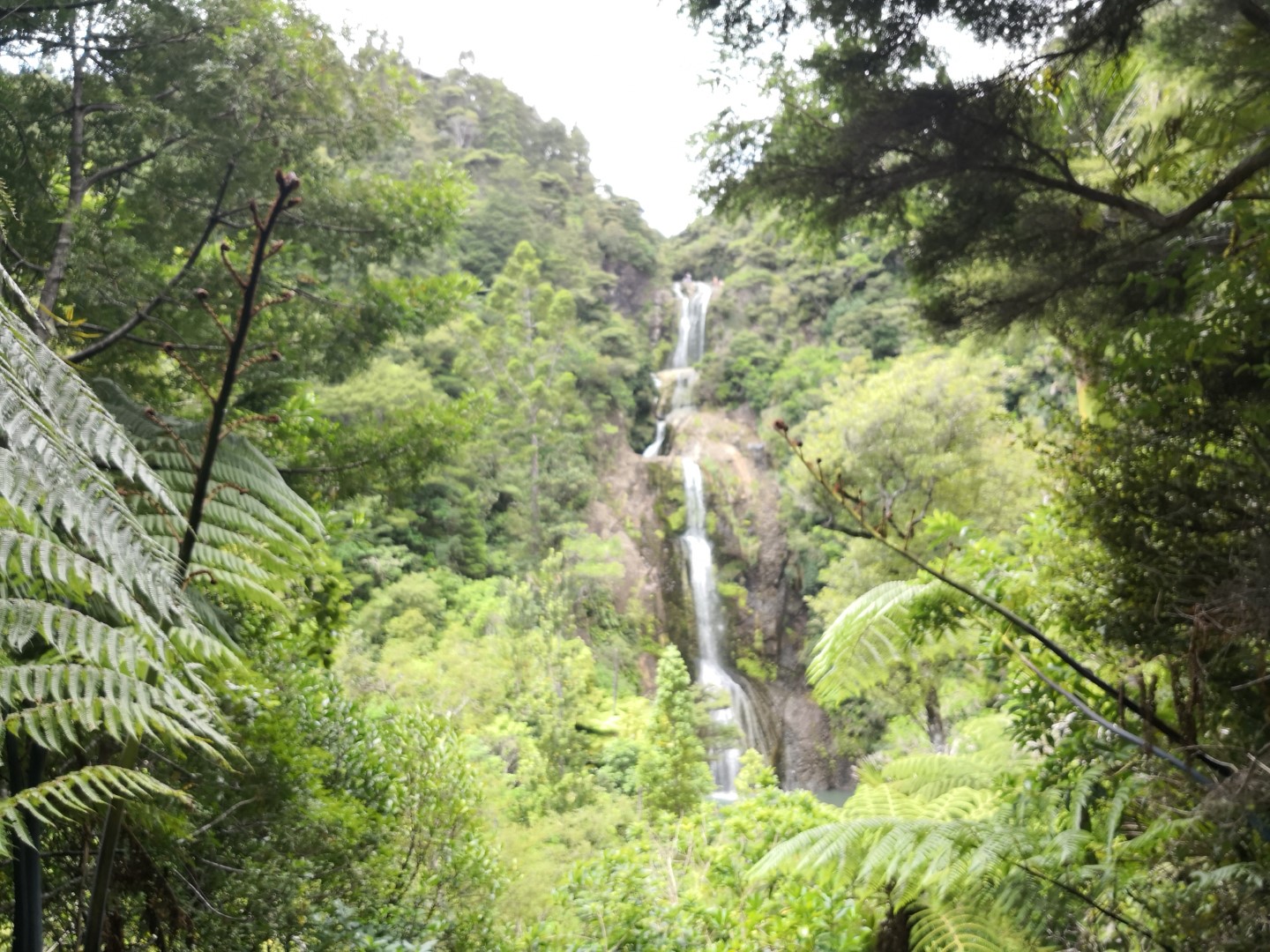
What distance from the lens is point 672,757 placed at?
8.92 m

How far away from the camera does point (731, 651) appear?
56.6 feet

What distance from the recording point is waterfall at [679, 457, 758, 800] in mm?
14547

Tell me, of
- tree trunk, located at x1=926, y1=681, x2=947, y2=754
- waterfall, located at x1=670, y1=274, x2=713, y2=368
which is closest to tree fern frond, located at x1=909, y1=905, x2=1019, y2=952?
tree trunk, located at x1=926, y1=681, x2=947, y2=754

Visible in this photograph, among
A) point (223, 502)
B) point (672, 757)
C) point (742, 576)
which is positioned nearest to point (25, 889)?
point (223, 502)

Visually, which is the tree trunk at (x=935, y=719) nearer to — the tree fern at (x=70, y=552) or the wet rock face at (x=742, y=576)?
the wet rock face at (x=742, y=576)

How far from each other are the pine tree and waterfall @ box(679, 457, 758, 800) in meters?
4.76

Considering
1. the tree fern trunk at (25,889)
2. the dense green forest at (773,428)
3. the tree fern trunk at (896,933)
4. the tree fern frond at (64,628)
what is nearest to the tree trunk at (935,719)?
the dense green forest at (773,428)

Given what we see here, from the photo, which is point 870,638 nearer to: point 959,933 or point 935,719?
point 959,933

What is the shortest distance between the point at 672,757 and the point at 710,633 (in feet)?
28.0

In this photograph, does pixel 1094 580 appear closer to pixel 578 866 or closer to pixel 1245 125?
pixel 1245 125

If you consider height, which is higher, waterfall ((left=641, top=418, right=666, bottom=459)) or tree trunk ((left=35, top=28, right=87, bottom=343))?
waterfall ((left=641, top=418, right=666, bottom=459))

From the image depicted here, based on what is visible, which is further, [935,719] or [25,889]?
[935,719]

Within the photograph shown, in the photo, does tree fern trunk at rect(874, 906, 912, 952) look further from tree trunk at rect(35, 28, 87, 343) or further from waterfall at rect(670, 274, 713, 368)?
waterfall at rect(670, 274, 713, 368)

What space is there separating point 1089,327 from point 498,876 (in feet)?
14.6
